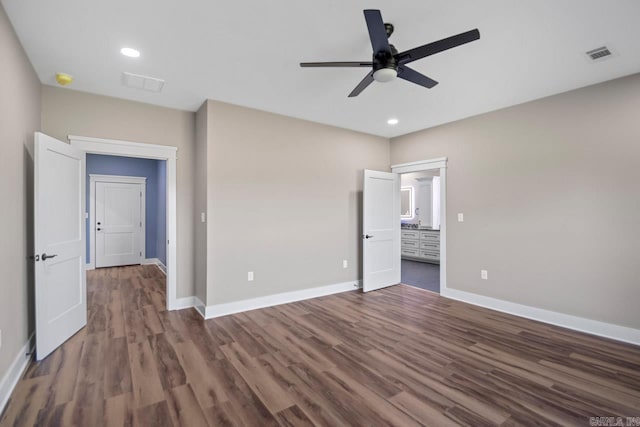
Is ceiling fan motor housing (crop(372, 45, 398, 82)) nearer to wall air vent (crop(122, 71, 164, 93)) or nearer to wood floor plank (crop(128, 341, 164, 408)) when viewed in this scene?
wall air vent (crop(122, 71, 164, 93))

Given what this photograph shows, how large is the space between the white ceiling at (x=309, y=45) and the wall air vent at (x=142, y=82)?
87 millimetres

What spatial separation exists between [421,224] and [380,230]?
382 cm

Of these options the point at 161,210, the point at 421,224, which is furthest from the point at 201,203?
the point at 421,224

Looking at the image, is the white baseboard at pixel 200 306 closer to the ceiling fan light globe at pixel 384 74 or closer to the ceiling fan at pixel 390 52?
the ceiling fan at pixel 390 52

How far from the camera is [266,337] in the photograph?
124 inches

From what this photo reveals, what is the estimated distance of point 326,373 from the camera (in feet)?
8.05

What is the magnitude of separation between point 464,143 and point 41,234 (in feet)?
16.8

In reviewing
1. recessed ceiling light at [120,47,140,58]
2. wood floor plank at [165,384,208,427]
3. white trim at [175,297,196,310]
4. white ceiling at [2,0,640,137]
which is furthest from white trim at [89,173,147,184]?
wood floor plank at [165,384,208,427]

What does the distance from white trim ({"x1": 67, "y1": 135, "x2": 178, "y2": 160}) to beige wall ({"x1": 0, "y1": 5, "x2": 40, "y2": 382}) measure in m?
0.49

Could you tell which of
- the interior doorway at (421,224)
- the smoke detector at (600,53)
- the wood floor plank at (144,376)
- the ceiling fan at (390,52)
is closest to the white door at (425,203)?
the interior doorway at (421,224)

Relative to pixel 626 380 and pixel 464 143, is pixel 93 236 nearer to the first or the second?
pixel 464 143

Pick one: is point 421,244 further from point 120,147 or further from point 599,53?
point 120,147

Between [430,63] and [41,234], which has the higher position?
[430,63]

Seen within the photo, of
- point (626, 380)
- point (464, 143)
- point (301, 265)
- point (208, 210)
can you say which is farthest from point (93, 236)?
point (626, 380)
